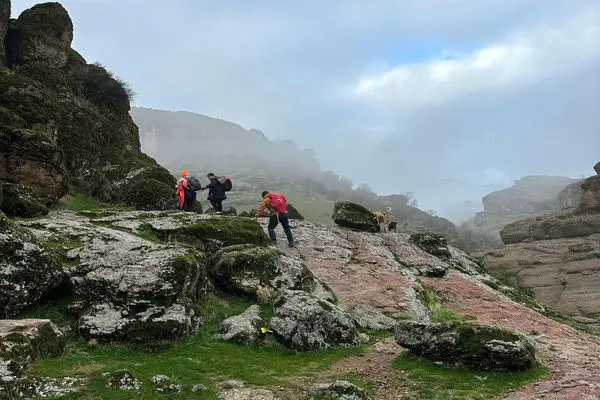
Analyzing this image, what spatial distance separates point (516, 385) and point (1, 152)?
86.9 feet

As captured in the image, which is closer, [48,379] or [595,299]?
[48,379]

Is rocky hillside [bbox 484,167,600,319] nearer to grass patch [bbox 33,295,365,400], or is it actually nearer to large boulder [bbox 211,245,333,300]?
large boulder [bbox 211,245,333,300]

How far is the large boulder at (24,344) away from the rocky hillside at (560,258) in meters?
50.8

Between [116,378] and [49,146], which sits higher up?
[49,146]

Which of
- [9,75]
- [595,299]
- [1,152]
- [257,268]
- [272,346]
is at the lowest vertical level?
[595,299]

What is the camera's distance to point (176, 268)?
56.1ft

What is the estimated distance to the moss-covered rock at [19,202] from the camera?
22.9 m

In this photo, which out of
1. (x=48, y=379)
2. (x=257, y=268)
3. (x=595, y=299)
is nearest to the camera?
(x=48, y=379)

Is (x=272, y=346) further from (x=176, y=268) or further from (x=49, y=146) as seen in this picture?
(x=49, y=146)

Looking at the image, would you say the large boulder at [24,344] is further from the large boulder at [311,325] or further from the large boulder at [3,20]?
the large boulder at [3,20]

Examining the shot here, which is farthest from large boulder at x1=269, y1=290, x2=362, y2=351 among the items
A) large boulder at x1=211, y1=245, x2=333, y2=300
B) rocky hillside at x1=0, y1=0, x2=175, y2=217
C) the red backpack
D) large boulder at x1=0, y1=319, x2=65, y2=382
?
rocky hillside at x1=0, y1=0, x2=175, y2=217

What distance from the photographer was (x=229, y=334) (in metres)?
16.7

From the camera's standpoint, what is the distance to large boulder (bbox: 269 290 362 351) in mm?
17000

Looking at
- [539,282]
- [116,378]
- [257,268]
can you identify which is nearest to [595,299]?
[539,282]
